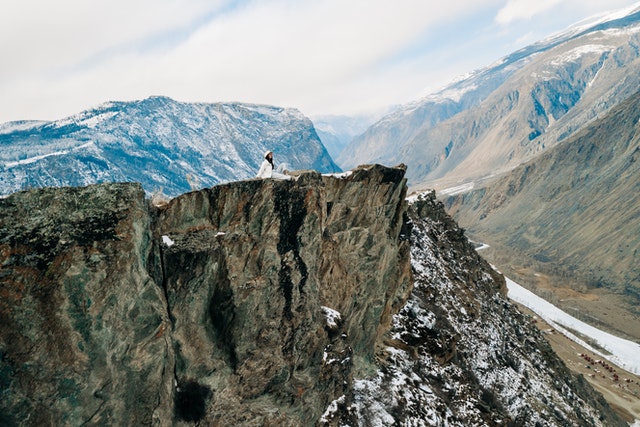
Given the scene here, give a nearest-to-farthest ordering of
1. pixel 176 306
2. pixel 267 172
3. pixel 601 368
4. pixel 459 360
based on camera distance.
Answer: pixel 176 306, pixel 267 172, pixel 459 360, pixel 601 368

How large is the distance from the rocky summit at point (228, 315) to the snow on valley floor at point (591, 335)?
456 feet

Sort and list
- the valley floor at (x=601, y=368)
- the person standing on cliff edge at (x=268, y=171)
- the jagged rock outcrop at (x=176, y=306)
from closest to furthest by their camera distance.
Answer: the jagged rock outcrop at (x=176, y=306)
the person standing on cliff edge at (x=268, y=171)
the valley floor at (x=601, y=368)

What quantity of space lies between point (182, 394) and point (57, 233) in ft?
31.0

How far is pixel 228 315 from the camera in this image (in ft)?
64.6

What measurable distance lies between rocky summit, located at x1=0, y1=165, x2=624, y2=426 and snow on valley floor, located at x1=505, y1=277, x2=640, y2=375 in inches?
5471

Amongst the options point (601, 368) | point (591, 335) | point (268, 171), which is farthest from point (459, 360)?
point (591, 335)

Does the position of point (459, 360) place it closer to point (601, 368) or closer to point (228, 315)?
point (228, 315)

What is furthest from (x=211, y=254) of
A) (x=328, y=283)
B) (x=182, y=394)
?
(x=328, y=283)

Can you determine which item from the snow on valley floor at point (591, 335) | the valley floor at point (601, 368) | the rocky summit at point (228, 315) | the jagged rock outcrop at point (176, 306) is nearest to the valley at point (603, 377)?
the valley floor at point (601, 368)

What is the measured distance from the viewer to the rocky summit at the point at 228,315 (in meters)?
13.0

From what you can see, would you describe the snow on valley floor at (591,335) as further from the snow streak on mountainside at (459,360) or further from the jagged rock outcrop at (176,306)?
the jagged rock outcrop at (176,306)

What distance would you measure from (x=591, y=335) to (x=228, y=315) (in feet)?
638

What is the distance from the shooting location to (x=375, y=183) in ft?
116

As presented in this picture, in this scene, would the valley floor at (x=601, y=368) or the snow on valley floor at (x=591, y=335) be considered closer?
the valley floor at (x=601, y=368)
